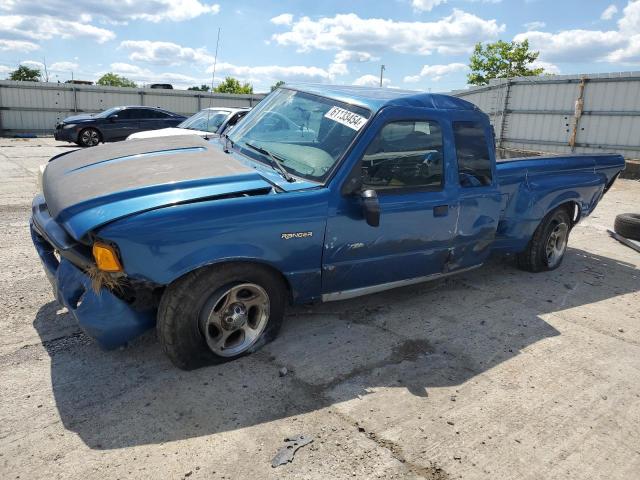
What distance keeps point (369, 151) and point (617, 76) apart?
1352cm

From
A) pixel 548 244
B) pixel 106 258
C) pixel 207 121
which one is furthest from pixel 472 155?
pixel 207 121

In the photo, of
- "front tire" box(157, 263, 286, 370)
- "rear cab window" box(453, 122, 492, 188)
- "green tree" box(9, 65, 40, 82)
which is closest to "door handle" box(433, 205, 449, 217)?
"rear cab window" box(453, 122, 492, 188)

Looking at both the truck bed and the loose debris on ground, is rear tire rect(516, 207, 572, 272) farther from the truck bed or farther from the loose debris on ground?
the loose debris on ground

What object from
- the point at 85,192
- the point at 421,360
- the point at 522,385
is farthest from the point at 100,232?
the point at 522,385

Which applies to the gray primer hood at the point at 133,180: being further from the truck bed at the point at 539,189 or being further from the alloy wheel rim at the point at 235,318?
the truck bed at the point at 539,189

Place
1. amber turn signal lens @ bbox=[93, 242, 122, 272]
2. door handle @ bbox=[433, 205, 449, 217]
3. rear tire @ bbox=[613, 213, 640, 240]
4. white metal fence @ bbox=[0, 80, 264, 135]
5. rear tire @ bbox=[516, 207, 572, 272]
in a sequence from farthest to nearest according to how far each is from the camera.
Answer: white metal fence @ bbox=[0, 80, 264, 135]
rear tire @ bbox=[613, 213, 640, 240]
rear tire @ bbox=[516, 207, 572, 272]
door handle @ bbox=[433, 205, 449, 217]
amber turn signal lens @ bbox=[93, 242, 122, 272]

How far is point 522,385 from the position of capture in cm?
336

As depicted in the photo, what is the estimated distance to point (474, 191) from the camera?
4.30 meters

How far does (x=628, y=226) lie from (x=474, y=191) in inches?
163

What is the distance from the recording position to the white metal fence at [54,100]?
2347 cm

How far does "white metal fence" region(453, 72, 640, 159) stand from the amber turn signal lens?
48.9ft

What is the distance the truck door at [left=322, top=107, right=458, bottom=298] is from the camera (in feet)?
11.7

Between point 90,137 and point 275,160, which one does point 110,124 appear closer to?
point 90,137

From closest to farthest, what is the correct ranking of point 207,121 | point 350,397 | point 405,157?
1. point 350,397
2. point 405,157
3. point 207,121
